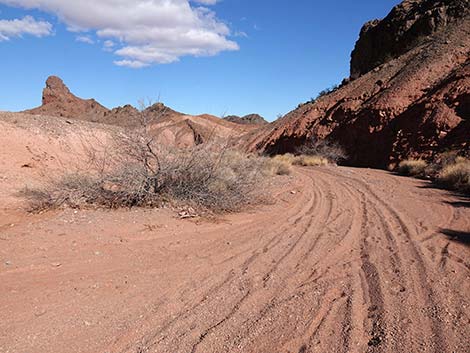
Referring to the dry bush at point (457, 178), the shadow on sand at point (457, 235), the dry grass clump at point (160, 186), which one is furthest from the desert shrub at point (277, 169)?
the shadow on sand at point (457, 235)

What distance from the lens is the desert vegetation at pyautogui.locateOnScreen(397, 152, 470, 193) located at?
12.6 m

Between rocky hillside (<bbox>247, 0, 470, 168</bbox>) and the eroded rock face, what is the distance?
0.09m

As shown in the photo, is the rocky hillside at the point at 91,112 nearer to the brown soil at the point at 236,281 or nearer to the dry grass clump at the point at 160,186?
the dry grass clump at the point at 160,186

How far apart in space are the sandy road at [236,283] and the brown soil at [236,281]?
2 cm

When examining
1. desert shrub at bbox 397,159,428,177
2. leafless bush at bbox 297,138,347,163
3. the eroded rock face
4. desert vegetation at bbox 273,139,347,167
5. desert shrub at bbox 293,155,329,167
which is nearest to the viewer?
desert shrub at bbox 397,159,428,177

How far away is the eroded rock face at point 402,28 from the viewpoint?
103 ft

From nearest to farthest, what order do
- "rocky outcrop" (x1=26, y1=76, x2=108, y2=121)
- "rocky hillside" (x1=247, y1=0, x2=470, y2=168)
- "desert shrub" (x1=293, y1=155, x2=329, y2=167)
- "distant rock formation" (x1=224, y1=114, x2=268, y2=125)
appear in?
"rocky hillside" (x1=247, y1=0, x2=470, y2=168) < "desert shrub" (x1=293, y1=155, x2=329, y2=167) < "rocky outcrop" (x1=26, y1=76, x2=108, y2=121) < "distant rock formation" (x1=224, y1=114, x2=268, y2=125)

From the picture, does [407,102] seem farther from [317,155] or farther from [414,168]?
[414,168]

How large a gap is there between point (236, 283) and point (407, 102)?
2212 cm

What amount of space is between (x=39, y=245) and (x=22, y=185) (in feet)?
20.2

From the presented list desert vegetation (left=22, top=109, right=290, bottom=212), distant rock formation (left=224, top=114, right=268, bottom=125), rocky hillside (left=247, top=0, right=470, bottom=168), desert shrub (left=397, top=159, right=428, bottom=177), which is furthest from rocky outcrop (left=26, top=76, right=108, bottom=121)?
desert vegetation (left=22, top=109, right=290, bottom=212)

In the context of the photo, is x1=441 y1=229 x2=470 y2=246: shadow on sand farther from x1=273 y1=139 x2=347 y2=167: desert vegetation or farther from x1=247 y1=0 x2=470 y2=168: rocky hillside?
x1=273 y1=139 x2=347 y2=167: desert vegetation

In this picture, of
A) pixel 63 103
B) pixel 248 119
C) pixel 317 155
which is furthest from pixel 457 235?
pixel 248 119

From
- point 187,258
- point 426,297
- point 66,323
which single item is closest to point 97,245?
point 187,258
